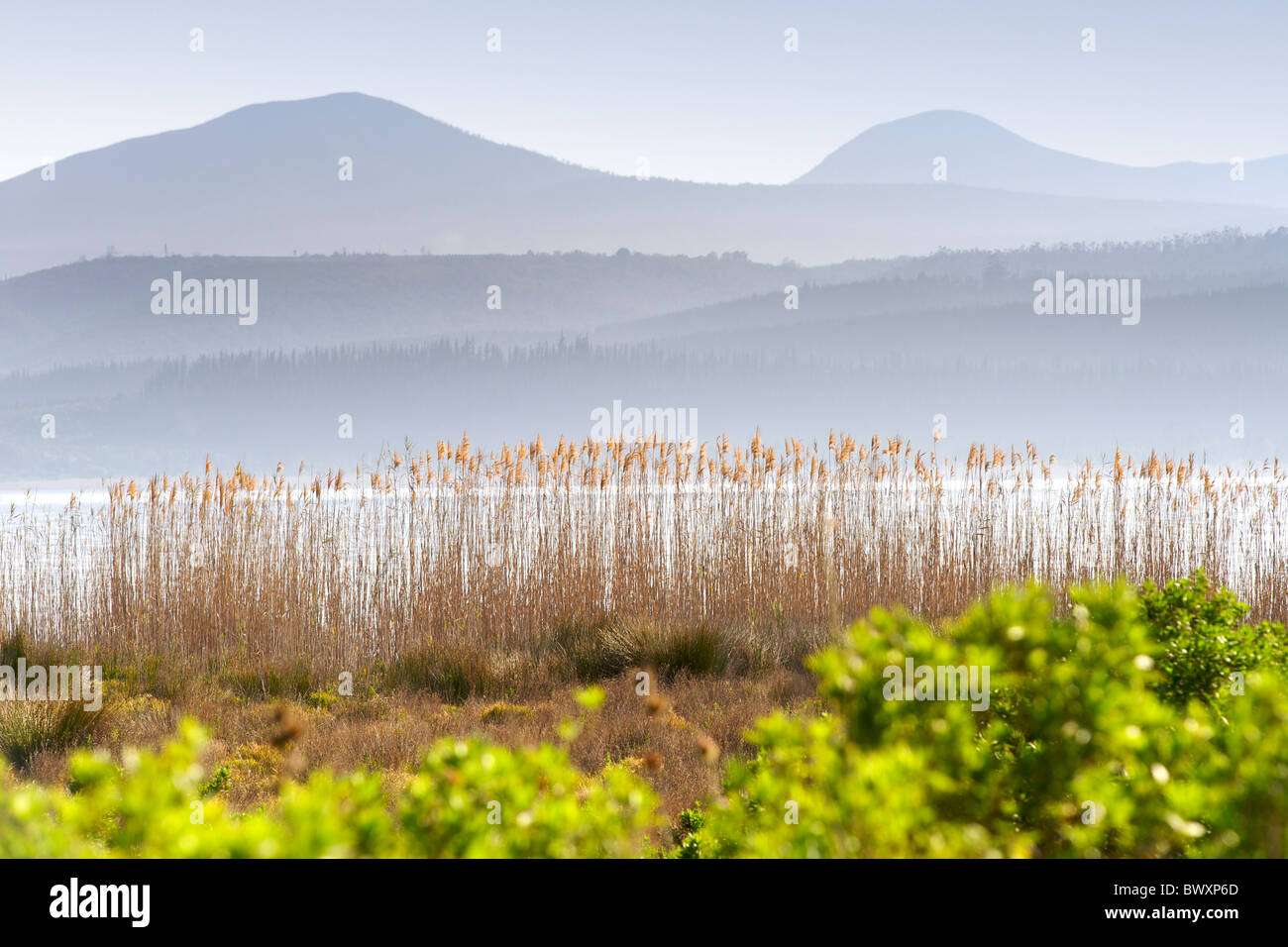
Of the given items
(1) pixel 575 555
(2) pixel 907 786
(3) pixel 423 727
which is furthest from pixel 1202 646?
(1) pixel 575 555

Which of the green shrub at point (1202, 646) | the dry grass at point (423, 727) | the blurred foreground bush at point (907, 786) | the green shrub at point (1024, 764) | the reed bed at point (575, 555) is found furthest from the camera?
the reed bed at point (575, 555)

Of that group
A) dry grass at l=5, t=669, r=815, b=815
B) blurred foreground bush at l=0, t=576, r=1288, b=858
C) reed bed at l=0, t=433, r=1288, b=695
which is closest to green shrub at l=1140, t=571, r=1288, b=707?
blurred foreground bush at l=0, t=576, r=1288, b=858

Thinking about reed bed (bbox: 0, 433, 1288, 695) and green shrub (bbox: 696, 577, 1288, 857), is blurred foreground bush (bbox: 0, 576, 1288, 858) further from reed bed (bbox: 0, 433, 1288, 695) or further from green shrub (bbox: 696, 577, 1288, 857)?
reed bed (bbox: 0, 433, 1288, 695)

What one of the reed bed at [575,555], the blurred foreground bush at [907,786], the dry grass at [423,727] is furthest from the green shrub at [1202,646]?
the reed bed at [575,555]

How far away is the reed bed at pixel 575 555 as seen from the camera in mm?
6520

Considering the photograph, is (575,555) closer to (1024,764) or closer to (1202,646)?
(1202,646)

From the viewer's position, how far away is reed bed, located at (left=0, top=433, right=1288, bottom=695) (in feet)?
21.4

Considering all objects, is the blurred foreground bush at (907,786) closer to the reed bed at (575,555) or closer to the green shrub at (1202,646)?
the green shrub at (1202,646)

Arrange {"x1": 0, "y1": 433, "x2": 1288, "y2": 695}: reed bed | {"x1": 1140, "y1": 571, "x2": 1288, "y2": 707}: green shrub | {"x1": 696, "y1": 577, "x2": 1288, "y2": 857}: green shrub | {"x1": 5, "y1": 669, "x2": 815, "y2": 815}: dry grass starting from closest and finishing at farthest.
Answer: {"x1": 696, "y1": 577, "x2": 1288, "y2": 857}: green shrub → {"x1": 1140, "y1": 571, "x2": 1288, "y2": 707}: green shrub → {"x1": 5, "y1": 669, "x2": 815, "y2": 815}: dry grass → {"x1": 0, "y1": 433, "x2": 1288, "y2": 695}: reed bed

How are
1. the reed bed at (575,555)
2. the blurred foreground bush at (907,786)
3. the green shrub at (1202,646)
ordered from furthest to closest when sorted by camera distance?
1. the reed bed at (575,555)
2. the green shrub at (1202,646)
3. the blurred foreground bush at (907,786)

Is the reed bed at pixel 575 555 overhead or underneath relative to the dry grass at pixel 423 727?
overhead

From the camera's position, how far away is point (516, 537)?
7.09 metres
